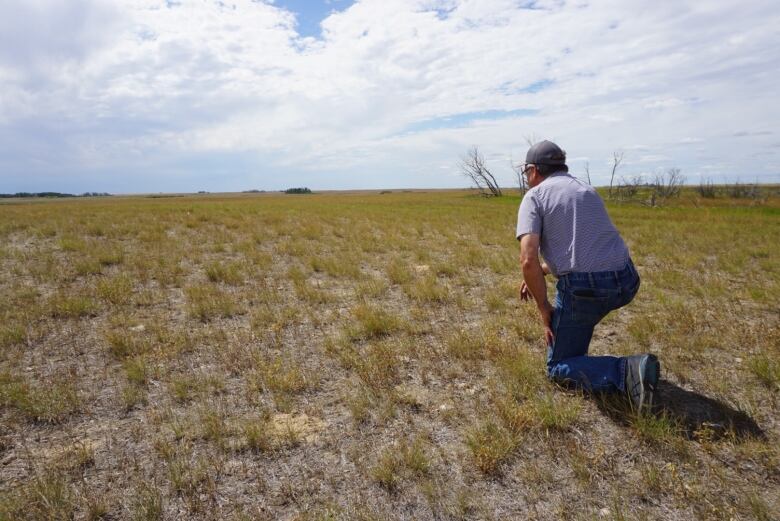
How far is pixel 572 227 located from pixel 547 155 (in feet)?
2.16

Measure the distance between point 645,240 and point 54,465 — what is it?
13.5m

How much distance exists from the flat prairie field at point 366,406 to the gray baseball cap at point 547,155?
5.84 feet

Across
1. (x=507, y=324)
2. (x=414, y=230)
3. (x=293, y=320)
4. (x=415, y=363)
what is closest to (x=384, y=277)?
(x=293, y=320)

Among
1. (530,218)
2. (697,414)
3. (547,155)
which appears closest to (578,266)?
(530,218)

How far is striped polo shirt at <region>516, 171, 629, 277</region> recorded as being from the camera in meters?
3.06

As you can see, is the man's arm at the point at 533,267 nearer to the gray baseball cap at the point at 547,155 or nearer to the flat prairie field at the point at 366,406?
the gray baseball cap at the point at 547,155

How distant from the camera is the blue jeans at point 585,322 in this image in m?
3.05

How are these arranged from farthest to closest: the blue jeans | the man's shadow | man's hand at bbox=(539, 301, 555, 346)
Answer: man's hand at bbox=(539, 301, 555, 346) → the blue jeans → the man's shadow

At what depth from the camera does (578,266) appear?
3.06 meters

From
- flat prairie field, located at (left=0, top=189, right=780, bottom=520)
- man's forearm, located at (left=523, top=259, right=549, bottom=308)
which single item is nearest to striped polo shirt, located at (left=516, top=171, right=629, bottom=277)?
man's forearm, located at (left=523, top=259, right=549, bottom=308)

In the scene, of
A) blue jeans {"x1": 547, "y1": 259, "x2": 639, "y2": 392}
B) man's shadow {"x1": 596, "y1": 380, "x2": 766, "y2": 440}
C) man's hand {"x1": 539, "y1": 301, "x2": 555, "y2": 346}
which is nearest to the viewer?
man's shadow {"x1": 596, "y1": 380, "x2": 766, "y2": 440}

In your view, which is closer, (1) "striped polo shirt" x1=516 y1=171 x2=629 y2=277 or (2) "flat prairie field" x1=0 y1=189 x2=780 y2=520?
(2) "flat prairie field" x1=0 y1=189 x2=780 y2=520

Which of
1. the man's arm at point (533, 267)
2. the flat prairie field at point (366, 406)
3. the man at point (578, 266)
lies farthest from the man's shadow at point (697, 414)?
the man's arm at point (533, 267)

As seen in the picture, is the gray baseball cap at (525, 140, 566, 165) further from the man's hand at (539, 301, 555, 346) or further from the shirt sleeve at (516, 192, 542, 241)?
the man's hand at (539, 301, 555, 346)
